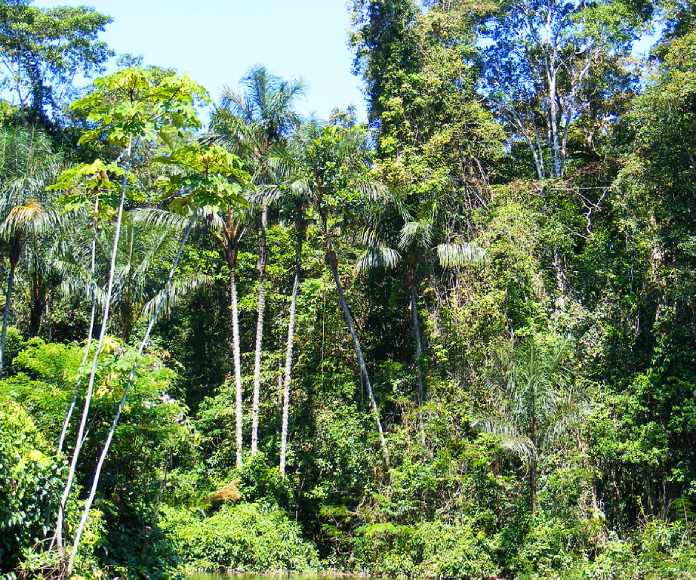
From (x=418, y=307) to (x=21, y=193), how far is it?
38.1 ft

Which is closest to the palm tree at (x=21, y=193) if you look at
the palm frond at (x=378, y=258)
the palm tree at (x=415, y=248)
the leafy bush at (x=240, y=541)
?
the leafy bush at (x=240, y=541)

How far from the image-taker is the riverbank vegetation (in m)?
17.0

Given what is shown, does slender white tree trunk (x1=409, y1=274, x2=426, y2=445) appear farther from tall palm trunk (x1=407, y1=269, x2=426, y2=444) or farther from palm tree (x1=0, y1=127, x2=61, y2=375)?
palm tree (x1=0, y1=127, x2=61, y2=375)

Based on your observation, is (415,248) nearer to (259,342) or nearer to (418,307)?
(418,307)

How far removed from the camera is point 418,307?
2273 centimetres

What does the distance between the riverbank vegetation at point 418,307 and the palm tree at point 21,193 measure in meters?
0.08

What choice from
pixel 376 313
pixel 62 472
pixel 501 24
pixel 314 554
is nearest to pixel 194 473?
pixel 314 554

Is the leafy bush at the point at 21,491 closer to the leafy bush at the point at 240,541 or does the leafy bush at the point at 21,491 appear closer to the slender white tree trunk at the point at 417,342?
the leafy bush at the point at 240,541

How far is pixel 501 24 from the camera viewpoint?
2566cm

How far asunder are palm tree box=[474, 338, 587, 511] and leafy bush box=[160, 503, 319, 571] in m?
6.12

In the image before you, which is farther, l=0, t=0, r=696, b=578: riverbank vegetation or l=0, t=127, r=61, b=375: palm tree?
l=0, t=127, r=61, b=375: palm tree

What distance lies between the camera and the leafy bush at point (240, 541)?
18.1 m

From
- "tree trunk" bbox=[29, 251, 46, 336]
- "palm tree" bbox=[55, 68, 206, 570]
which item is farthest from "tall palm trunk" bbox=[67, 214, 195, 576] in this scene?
"tree trunk" bbox=[29, 251, 46, 336]

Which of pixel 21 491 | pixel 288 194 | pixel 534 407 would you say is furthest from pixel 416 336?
pixel 21 491
